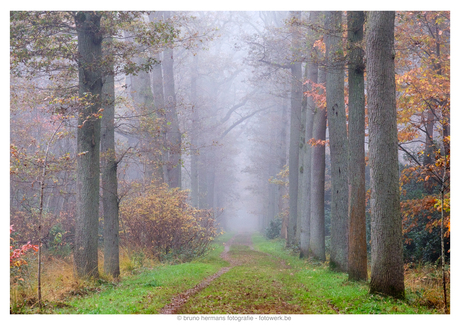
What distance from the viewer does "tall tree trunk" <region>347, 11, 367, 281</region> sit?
325 inches

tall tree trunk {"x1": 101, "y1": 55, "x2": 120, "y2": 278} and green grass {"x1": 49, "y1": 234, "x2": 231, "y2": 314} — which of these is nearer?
green grass {"x1": 49, "y1": 234, "x2": 231, "y2": 314}

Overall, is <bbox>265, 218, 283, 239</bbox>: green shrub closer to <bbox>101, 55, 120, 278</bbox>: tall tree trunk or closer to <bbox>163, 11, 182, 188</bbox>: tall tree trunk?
<bbox>163, 11, 182, 188</bbox>: tall tree trunk

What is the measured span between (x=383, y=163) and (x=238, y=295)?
3808 millimetres

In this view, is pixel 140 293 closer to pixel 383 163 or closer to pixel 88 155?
pixel 88 155

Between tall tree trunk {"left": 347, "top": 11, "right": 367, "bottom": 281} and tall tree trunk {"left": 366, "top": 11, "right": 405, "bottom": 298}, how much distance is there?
69.8 inches

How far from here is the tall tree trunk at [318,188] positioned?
41.0 feet

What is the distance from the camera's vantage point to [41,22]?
25.3 feet

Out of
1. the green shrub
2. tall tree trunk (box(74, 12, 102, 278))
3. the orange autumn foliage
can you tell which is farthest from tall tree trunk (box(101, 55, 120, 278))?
the green shrub

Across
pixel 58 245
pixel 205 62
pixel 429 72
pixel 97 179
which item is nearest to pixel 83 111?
pixel 97 179

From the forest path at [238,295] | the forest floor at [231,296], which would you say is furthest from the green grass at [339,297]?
the forest path at [238,295]

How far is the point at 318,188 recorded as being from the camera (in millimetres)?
12602

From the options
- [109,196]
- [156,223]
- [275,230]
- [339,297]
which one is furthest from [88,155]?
[275,230]

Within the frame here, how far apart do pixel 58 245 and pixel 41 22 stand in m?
9.06

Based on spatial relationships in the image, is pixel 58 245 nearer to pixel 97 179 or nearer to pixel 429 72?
pixel 97 179
